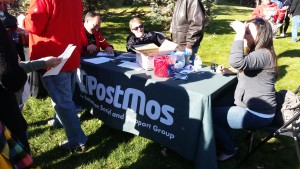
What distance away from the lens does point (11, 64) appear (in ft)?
4.65

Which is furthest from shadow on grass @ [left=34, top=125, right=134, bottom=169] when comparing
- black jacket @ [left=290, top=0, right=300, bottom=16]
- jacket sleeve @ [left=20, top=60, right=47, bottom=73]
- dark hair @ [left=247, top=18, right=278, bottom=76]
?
black jacket @ [left=290, top=0, right=300, bottom=16]

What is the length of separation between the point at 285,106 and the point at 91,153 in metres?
2.07

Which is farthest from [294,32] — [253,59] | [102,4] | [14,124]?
[14,124]

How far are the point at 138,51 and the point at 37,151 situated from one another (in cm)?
158

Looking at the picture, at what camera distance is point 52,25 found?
2.43 metres

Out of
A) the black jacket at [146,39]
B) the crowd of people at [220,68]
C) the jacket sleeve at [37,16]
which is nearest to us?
the jacket sleeve at [37,16]

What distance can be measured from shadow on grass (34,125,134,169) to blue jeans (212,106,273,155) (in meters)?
1.10

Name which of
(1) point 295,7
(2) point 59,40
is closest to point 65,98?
(2) point 59,40

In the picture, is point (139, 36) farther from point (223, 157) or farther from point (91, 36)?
point (223, 157)

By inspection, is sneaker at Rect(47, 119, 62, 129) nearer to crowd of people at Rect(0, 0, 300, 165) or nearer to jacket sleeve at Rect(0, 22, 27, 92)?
crowd of people at Rect(0, 0, 300, 165)

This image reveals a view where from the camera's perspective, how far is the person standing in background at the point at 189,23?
3619 mm

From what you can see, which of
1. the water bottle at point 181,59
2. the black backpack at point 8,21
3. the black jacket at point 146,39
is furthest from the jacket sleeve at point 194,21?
the black backpack at point 8,21

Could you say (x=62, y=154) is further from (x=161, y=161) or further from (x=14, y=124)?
(x=14, y=124)

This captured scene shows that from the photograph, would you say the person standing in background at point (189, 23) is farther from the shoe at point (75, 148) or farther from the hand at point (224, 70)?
the shoe at point (75, 148)
